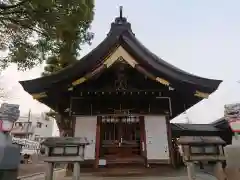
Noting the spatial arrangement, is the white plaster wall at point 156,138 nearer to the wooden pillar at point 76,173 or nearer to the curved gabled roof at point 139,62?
the curved gabled roof at point 139,62

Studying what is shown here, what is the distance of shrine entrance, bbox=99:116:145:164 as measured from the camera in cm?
934

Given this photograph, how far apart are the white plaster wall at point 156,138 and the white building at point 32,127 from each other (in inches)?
1757

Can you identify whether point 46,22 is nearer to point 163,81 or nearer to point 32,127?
point 163,81

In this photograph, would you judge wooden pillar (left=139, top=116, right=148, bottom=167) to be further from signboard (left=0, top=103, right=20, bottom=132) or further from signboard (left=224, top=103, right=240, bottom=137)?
signboard (left=0, top=103, right=20, bottom=132)

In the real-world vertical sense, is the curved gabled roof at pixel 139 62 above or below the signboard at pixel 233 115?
above

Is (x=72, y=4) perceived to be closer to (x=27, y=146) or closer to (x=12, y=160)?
(x=12, y=160)

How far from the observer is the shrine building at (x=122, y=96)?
929cm

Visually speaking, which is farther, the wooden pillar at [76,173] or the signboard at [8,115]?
the signboard at [8,115]

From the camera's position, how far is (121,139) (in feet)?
31.7

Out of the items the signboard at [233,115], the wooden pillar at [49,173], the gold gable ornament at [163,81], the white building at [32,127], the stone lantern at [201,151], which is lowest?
the wooden pillar at [49,173]

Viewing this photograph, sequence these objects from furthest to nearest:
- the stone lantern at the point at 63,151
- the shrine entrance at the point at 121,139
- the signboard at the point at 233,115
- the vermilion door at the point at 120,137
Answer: the vermilion door at the point at 120,137
the shrine entrance at the point at 121,139
the signboard at the point at 233,115
the stone lantern at the point at 63,151

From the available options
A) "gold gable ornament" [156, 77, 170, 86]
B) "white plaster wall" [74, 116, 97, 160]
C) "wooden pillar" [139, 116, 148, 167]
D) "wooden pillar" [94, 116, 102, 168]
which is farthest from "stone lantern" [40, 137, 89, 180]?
"gold gable ornament" [156, 77, 170, 86]

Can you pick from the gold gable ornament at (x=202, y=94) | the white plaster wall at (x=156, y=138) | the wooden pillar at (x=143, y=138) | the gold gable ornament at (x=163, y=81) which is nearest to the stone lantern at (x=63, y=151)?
the wooden pillar at (x=143, y=138)

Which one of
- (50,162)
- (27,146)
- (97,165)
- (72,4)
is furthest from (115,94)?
(27,146)
